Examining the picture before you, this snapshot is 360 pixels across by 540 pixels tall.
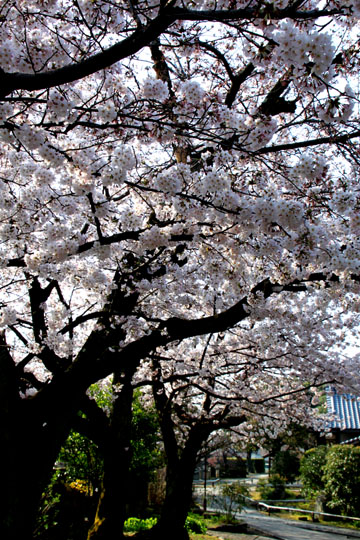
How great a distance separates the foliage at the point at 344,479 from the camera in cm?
1574

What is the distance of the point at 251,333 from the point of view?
9047 millimetres

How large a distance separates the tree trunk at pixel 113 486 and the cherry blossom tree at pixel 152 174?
5.69ft

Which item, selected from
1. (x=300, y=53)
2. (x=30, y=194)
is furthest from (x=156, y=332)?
(x=300, y=53)

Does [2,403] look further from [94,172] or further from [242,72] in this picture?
[242,72]

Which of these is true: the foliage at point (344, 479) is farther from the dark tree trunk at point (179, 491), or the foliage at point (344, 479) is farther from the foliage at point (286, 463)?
the foliage at point (286, 463)

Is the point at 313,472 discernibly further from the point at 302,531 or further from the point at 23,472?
the point at 23,472

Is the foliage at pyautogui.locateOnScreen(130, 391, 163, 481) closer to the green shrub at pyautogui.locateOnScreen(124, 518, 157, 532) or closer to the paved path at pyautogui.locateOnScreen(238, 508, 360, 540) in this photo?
the green shrub at pyautogui.locateOnScreen(124, 518, 157, 532)

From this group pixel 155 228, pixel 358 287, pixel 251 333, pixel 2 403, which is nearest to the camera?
pixel 155 228

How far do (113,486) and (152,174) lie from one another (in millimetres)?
5669

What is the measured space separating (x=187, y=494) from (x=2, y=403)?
634 cm

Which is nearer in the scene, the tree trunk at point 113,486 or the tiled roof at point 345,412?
the tree trunk at point 113,486

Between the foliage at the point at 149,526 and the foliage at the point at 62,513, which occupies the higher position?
the foliage at the point at 62,513

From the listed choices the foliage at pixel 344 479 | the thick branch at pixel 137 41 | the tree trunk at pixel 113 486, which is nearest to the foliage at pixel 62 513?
the tree trunk at pixel 113 486

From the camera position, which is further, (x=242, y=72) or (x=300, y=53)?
(x=242, y=72)
